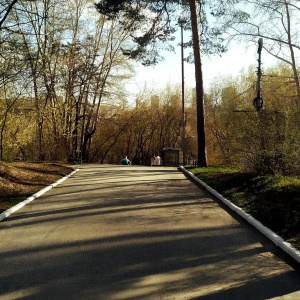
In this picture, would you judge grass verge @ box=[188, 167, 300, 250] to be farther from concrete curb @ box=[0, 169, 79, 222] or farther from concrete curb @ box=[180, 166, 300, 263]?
concrete curb @ box=[0, 169, 79, 222]

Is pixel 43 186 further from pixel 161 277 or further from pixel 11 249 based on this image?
pixel 161 277

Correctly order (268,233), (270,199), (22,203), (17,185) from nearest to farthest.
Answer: (268,233)
(270,199)
(22,203)
(17,185)

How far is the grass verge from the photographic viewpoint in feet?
22.4

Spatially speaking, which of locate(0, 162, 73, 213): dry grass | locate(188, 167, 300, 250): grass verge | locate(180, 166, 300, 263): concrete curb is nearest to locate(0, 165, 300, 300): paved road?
locate(180, 166, 300, 263): concrete curb

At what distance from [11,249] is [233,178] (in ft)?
29.4

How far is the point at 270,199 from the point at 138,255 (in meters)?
4.60

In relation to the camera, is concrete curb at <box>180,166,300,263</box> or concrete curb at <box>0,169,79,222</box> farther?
concrete curb at <box>0,169,79,222</box>

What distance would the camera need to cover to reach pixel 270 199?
358 inches

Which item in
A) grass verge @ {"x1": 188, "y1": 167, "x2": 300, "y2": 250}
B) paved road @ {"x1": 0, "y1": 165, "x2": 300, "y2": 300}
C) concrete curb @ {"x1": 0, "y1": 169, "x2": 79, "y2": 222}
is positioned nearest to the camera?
paved road @ {"x1": 0, "y1": 165, "x2": 300, "y2": 300}

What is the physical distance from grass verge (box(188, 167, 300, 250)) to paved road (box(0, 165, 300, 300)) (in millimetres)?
398

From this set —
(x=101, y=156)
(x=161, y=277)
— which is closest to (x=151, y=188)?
(x=161, y=277)

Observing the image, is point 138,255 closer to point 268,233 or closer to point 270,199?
point 268,233

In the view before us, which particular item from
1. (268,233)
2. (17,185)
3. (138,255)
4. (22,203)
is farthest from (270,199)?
(17,185)

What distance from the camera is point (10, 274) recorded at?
16.0 feet
